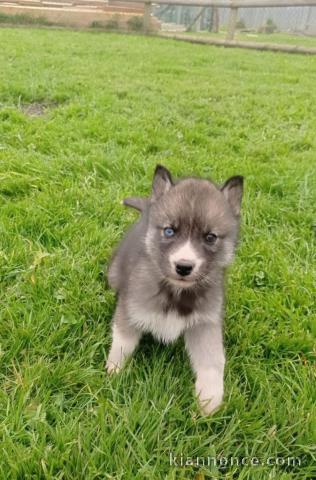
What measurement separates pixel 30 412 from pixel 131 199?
1.68 meters

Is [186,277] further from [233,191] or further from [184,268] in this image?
[233,191]

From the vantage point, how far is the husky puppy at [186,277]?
2.12m

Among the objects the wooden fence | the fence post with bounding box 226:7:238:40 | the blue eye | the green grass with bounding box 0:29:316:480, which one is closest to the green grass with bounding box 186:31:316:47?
the fence post with bounding box 226:7:238:40

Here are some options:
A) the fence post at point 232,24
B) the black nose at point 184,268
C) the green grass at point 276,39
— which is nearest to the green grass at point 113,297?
the black nose at point 184,268

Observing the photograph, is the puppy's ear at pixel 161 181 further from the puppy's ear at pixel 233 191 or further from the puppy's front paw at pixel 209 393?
→ the puppy's front paw at pixel 209 393

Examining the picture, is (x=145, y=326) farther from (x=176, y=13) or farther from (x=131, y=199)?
(x=176, y=13)

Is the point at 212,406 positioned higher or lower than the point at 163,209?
lower

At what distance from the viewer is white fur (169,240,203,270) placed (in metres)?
2.02

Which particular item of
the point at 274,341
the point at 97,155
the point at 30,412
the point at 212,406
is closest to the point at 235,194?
the point at 274,341

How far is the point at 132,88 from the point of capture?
24.4 ft

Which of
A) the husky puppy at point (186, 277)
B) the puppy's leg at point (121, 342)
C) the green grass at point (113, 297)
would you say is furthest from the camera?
the puppy's leg at point (121, 342)

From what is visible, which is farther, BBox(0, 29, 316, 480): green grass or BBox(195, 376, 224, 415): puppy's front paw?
BBox(195, 376, 224, 415): puppy's front paw

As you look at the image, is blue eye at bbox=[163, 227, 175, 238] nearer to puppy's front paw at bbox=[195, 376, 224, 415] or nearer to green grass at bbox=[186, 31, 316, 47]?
puppy's front paw at bbox=[195, 376, 224, 415]

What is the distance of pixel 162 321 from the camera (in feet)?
7.54
